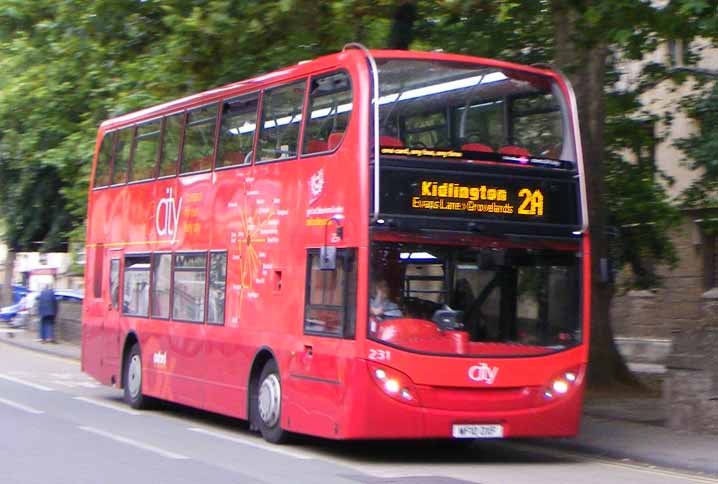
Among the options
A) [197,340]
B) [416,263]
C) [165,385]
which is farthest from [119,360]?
[416,263]

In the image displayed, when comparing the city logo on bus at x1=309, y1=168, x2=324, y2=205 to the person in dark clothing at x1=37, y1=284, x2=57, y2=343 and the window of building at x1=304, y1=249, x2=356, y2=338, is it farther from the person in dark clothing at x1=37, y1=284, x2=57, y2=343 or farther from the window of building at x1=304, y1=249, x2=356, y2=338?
the person in dark clothing at x1=37, y1=284, x2=57, y2=343

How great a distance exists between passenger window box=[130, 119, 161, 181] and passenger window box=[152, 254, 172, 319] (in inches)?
52.1

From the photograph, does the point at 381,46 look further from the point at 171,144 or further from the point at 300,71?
the point at 300,71

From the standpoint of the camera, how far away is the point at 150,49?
707 inches

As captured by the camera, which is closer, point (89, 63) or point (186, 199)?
point (186, 199)

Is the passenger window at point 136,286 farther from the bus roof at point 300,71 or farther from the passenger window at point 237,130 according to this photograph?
the passenger window at point 237,130

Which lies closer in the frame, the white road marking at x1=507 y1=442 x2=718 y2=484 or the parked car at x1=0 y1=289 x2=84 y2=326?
the white road marking at x1=507 y1=442 x2=718 y2=484

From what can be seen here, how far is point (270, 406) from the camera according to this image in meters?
13.3

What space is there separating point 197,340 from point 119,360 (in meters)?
3.17

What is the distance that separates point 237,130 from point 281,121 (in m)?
1.29

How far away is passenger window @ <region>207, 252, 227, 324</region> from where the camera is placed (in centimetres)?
1470

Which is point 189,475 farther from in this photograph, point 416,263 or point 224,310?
point 224,310

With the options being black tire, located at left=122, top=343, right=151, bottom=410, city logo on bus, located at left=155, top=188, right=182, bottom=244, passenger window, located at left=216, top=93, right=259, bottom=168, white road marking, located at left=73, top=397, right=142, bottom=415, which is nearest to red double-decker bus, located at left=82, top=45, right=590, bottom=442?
passenger window, located at left=216, top=93, right=259, bottom=168

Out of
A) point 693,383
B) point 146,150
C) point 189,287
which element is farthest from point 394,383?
point 146,150
